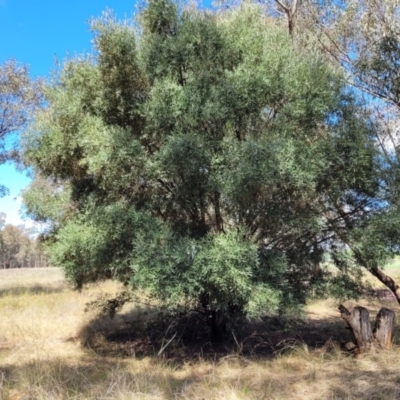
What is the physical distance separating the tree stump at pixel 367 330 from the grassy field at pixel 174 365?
0.21 m

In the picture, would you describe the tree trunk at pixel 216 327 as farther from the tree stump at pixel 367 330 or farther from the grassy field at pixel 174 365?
the tree stump at pixel 367 330

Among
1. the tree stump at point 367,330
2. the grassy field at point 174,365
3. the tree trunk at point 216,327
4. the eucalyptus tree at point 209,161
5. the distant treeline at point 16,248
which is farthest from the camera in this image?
the distant treeline at point 16,248

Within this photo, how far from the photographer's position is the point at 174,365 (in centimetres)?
566

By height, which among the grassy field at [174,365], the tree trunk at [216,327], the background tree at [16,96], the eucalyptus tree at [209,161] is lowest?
the grassy field at [174,365]

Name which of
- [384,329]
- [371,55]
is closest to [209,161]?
[384,329]

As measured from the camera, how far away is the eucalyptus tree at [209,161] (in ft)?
16.2

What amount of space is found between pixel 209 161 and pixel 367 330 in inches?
132

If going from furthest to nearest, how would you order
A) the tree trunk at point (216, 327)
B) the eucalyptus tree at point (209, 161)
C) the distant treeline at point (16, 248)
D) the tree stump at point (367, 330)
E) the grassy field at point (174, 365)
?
the distant treeline at point (16, 248) → the tree trunk at point (216, 327) → the tree stump at point (367, 330) → the eucalyptus tree at point (209, 161) → the grassy field at point (174, 365)

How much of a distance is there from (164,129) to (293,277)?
9.29 ft

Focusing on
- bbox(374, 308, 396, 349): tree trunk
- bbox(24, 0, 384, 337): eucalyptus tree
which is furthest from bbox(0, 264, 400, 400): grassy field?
bbox(24, 0, 384, 337): eucalyptus tree

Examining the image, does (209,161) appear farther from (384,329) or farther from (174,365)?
(384,329)

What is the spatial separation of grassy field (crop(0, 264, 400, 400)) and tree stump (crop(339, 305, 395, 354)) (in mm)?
210

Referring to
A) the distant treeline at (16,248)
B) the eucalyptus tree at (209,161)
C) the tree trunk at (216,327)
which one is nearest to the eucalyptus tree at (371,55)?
the eucalyptus tree at (209,161)

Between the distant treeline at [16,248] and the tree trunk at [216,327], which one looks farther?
the distant treeline at [16,248]
